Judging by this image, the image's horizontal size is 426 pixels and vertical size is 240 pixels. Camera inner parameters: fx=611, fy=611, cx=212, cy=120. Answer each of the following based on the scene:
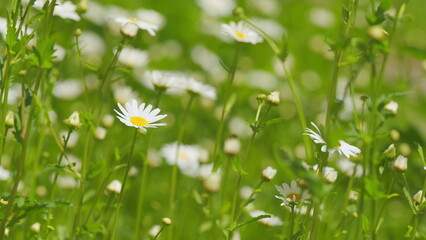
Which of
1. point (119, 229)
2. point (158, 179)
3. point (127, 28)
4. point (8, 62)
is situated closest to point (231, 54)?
point (158, 179)

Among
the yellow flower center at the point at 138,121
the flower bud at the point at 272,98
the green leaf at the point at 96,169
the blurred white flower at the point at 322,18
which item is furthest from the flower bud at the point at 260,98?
the blurred white flower at the point at 322,18

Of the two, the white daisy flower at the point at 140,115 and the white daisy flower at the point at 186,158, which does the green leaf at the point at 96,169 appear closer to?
the white daisy flower at the point at 140,115

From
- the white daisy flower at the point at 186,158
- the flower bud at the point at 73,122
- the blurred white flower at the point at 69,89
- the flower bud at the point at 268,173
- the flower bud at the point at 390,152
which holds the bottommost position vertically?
the blurred white flower at the point at 69,89

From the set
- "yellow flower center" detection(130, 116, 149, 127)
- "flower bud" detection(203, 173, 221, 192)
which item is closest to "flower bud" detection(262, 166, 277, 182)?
"flower bud" detection(203, 173, 221, 192)

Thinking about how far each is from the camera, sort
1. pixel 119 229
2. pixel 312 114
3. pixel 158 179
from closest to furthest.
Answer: pixel 119 229, pixel 158 179, pixel 312 114

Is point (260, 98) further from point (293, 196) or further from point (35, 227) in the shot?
point (35, 227)

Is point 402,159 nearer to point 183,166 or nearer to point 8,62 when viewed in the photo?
point 8,62

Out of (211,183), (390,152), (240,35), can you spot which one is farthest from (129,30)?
(390,152)

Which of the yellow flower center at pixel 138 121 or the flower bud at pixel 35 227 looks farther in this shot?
the flower bud at pixel 35 227

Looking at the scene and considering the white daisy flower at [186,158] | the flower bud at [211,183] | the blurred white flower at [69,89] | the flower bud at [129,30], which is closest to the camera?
the flower bud at [129,30]
